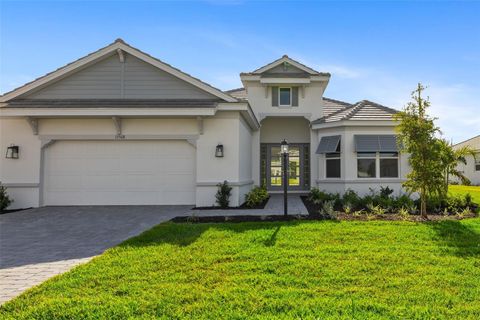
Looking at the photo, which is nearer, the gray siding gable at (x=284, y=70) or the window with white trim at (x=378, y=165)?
the window with white trim at (x=378, y=165)

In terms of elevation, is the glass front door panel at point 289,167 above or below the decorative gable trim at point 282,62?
below

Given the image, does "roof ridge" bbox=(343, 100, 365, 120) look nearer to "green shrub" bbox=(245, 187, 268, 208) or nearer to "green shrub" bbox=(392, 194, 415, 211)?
"green shrub" bbox=(392, 194, 415, 211)

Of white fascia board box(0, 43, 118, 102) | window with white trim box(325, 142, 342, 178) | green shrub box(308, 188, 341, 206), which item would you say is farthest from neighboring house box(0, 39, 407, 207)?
window with white trim box(325, 142, 342, 178)

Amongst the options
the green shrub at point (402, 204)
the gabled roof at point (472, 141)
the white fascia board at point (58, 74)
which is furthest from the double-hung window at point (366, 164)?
the gabled roof at point (472, 141)

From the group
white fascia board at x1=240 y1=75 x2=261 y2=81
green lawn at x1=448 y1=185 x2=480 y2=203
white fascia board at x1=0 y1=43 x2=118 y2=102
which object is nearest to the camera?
white fascia board at x1=0 y1=43 x2=118 y2=102

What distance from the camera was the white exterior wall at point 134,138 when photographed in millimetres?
11094

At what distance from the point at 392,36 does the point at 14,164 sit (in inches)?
621

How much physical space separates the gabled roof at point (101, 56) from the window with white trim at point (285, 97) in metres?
5.57

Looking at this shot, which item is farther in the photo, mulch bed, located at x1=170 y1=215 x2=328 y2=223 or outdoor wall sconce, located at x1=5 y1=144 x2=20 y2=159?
outdoor wall sconce, located at x1=5 y1=144 x2=20 y2=159

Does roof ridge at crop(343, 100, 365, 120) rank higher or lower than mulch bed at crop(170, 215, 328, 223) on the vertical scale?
higher

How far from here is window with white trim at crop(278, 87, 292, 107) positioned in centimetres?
1585

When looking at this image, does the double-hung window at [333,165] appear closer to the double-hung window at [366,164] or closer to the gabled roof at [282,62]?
the double-hung window at [366,164]

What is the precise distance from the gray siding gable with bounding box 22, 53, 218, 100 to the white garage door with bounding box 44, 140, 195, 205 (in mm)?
1980

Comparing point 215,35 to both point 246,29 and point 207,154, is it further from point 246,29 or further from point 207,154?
point 207,154
